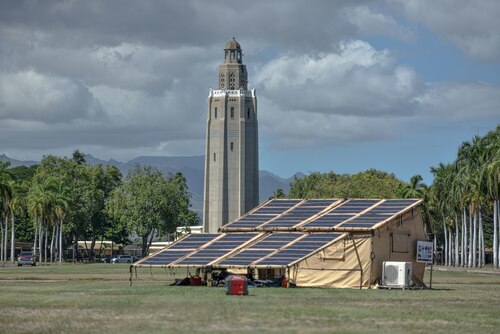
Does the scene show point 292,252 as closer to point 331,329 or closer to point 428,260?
point 428,260

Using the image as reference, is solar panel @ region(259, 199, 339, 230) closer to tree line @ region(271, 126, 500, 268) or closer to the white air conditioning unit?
the white air conditioning unit

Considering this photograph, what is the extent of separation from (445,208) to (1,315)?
13986 cm

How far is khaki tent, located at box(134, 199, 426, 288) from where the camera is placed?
63994 millimetres

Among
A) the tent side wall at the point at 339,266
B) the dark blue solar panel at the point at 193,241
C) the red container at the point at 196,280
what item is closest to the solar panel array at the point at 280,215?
the dark blue solar panel at the point at 193,241

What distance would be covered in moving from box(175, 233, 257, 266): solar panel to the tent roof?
3.79ft

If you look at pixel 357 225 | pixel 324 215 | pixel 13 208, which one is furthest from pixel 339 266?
pixel 13 208

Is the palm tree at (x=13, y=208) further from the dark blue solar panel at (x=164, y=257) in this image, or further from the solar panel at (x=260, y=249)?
the solar panel at (x=260, y=249)

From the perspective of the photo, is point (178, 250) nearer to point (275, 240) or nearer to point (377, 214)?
point (275, 240)

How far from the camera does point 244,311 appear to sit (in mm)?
42656

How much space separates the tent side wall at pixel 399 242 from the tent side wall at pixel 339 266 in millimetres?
593

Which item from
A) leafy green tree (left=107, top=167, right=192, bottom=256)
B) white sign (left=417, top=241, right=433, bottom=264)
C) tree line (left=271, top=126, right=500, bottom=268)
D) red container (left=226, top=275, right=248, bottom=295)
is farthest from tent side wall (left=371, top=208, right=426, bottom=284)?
leafy green tree (left=107, top=167, right=192, bottom=256)

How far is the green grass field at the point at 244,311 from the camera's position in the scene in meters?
37.0

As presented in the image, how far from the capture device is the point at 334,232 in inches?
2601

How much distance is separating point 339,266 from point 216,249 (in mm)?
7490
